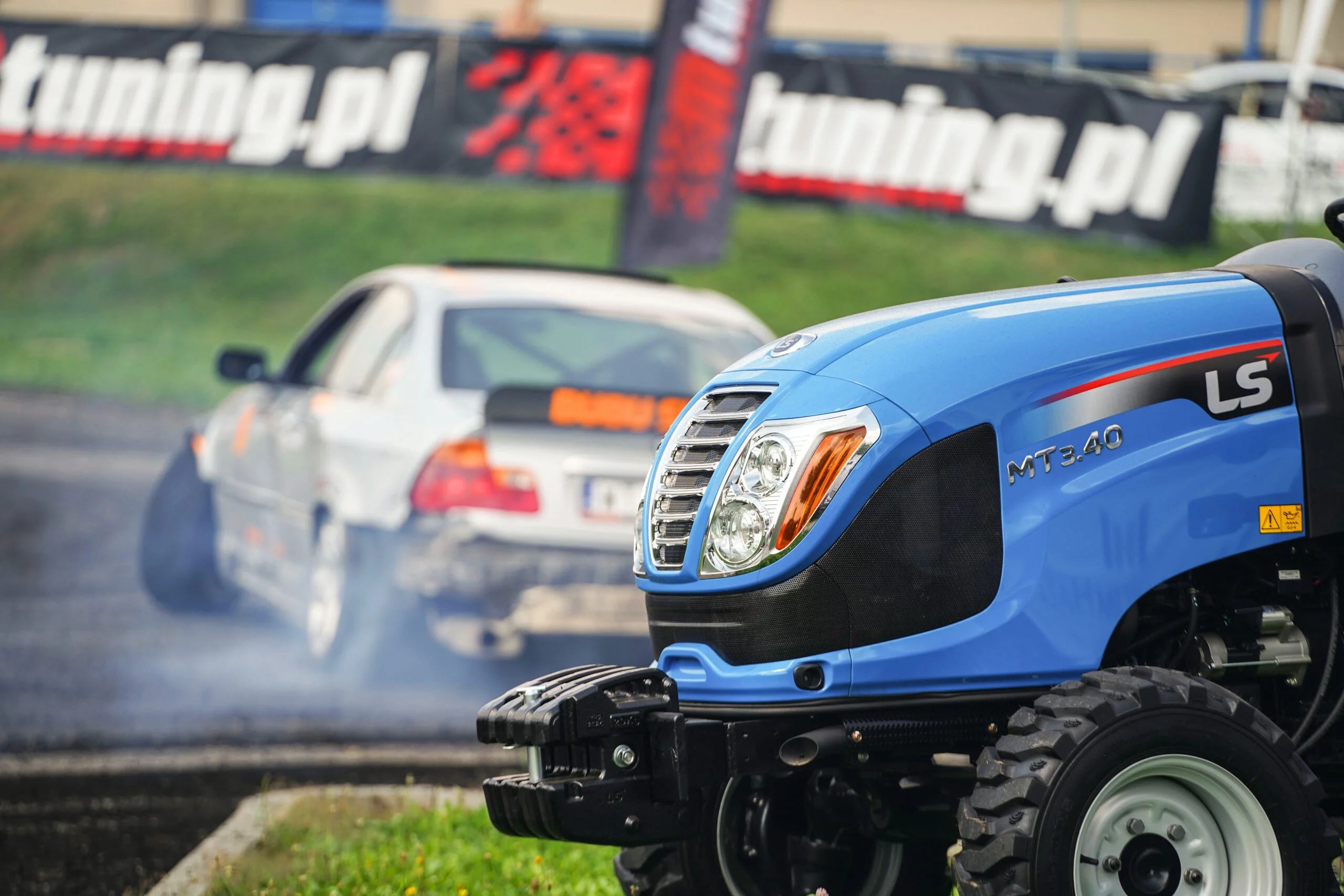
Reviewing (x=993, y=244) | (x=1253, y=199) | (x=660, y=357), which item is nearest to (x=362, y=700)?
(x=660, y=357)

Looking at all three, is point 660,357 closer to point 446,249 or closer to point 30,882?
point 30,882

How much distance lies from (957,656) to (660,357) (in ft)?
15.3

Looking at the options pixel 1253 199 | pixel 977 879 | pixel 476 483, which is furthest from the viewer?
pixel 1253 199

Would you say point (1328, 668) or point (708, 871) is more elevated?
point (1328, 668)

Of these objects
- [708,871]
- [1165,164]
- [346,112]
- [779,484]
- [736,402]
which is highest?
[1165,164]

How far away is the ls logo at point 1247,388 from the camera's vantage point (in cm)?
348

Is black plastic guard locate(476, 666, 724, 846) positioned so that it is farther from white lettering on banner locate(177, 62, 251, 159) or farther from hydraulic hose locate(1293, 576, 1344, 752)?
white lettering on banner locate(177, 62, 251, 159)

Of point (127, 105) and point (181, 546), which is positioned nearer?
point (181, 546)

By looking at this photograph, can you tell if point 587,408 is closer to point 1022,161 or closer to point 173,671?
point 173,671

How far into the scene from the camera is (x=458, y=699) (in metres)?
7.76

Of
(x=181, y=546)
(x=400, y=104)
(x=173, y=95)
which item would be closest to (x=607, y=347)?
(x=181, y=546)

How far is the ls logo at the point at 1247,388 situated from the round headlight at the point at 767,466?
904 millimetres

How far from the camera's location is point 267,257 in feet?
66.3

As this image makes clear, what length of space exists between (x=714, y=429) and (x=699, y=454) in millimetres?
62
